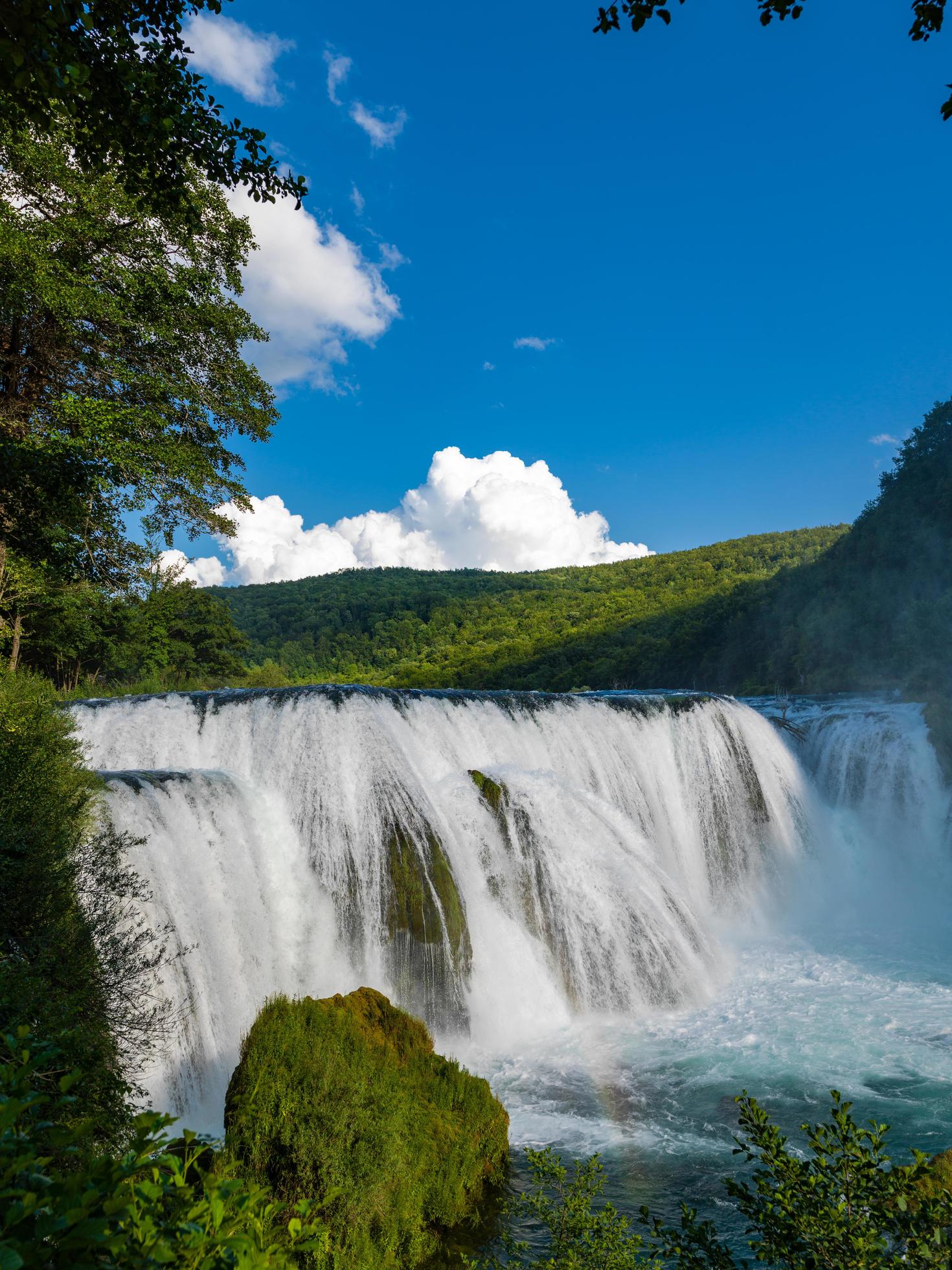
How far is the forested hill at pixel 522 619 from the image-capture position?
4356 centimetres

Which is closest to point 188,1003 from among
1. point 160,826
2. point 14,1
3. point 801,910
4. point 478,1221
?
point 160,826

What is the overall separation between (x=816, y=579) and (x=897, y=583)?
276 inches

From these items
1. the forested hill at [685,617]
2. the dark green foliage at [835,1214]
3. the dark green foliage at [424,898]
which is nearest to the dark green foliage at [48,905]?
the dark green foliage at [835,1214]

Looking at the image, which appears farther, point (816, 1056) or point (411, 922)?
point (411, 922)

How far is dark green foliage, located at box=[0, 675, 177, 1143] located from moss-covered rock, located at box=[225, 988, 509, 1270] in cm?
97

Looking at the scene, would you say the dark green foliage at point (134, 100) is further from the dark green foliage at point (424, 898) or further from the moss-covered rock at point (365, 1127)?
the dark green foliage at point (424, 898)

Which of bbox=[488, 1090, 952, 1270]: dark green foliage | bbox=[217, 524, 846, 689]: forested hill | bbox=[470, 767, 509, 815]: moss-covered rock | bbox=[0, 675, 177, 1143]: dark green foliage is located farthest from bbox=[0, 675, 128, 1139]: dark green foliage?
bbox=[217, 524, 846, 689]: forested hill

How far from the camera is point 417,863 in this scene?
1020cm

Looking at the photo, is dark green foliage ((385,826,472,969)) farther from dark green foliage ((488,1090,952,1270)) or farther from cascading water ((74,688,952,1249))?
dark green foliage ((488,1090,952,1270))

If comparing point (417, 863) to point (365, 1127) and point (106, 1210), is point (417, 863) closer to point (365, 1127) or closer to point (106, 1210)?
point (365, 1127)

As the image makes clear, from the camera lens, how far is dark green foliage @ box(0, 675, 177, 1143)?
4672mm

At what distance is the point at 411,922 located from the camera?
386 inches

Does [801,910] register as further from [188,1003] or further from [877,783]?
[188,1003]

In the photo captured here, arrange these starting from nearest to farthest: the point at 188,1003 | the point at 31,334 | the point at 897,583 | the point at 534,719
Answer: the point at 188,1003, the point at 31,334, the point at 534,719, the point at 897,583
